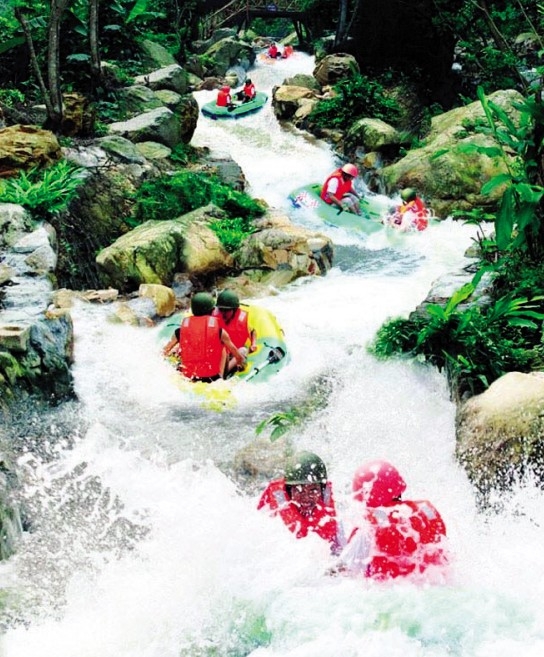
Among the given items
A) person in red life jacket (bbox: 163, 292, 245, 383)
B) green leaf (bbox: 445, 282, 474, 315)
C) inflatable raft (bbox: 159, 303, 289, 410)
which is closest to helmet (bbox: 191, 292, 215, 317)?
person in red life jacket (bbox: 163, 292, 245, 383)

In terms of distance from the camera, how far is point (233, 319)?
23.3ft

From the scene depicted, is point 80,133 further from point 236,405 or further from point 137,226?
point 236,405

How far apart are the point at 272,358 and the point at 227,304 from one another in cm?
73

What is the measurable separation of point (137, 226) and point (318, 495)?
734 centimetres

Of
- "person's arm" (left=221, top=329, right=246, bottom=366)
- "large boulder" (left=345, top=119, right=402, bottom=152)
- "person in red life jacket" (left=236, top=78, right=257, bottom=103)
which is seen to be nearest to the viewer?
"person's arm" (left=221, top=329, right=246, bottom=366)

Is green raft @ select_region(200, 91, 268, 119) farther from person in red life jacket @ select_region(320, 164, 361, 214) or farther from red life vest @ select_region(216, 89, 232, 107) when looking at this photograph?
person in red life jacket @ select_region(320, 164, 361, 214)

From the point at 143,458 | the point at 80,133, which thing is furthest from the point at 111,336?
the point at 80,133

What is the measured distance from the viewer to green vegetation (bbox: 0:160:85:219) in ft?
31.0

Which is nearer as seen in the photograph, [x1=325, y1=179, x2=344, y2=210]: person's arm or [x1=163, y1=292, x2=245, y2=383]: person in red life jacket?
[x1=163, y1=292, x2=245, y2=383]: person in red life jacket

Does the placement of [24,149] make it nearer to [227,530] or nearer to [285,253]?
[285,253]

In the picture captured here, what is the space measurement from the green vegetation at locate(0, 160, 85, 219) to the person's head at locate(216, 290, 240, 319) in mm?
3829

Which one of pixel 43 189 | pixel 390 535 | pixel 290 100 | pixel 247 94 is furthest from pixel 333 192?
A: pixel 247 94

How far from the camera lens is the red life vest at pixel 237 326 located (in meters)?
7.09

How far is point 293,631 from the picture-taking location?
3748 millimetres
